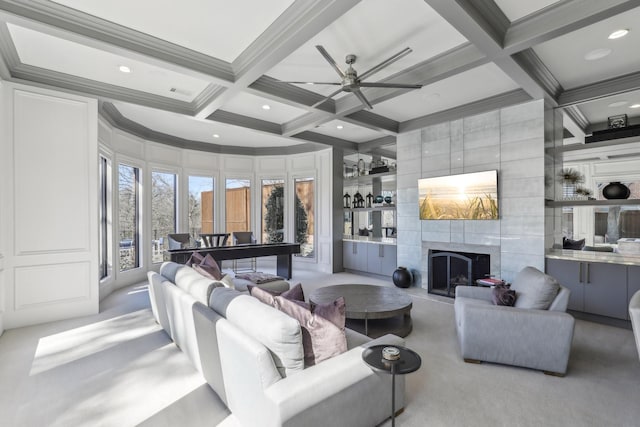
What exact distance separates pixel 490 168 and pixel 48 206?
19.8ft

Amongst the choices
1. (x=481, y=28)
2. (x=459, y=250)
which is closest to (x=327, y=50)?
(x=481, y=28)

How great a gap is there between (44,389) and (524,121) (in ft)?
19.5

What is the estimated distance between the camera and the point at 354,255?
7039 millimetres

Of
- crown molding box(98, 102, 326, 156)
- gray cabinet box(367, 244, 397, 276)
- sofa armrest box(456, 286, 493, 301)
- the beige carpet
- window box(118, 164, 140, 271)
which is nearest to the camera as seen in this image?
the beige carpet

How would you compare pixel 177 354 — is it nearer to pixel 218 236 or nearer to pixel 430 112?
pixel 218 236

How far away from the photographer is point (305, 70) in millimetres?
3740

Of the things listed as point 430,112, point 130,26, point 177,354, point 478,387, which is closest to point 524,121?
point 430,112

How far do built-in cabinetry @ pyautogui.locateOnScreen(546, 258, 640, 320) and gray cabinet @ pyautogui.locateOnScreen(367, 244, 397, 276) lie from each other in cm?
269

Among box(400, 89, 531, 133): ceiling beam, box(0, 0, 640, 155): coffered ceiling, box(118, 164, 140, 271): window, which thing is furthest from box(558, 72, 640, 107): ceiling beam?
box(118, 164, 140, 271): window

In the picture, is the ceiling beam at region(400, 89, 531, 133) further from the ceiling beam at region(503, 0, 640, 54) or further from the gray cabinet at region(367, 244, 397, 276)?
the gray cabinet at region(367, 244, 397, 276)

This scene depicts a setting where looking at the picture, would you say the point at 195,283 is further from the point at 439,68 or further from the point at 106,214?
the point at 106,214

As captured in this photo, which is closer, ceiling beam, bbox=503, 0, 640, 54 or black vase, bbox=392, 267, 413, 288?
ceiling beam, bbox=503, 0, 640, 54

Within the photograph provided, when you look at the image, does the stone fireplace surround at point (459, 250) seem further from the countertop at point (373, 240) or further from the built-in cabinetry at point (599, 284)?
the countertop at point (373, 240)

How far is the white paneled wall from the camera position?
3.64 metres
